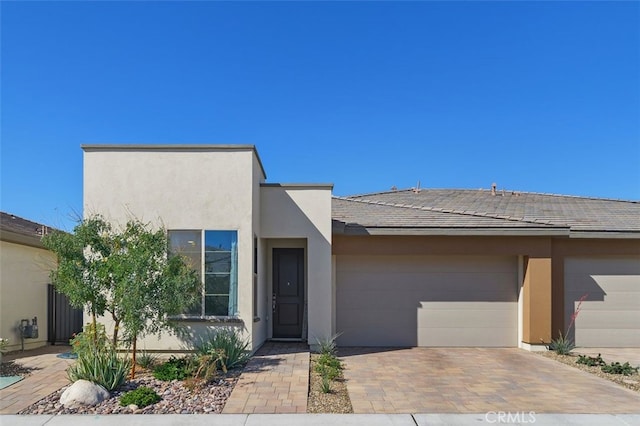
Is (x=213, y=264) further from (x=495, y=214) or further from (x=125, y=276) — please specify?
(x=495, y=214)

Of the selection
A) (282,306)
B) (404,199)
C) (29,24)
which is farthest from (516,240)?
(29,24)

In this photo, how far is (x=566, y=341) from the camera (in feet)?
34.0

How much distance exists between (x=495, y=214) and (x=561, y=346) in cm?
373

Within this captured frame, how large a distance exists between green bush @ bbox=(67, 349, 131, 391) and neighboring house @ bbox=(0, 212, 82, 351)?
451cm

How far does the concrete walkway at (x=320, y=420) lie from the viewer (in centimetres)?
525

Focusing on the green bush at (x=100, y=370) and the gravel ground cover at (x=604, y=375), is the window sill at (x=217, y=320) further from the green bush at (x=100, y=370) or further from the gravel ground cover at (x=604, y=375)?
the gravel ground cover at (x=604, y=375)

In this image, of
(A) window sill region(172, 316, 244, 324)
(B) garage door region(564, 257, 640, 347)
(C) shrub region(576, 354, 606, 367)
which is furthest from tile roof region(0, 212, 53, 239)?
(B) garage door region(564, 257, 640, 347)

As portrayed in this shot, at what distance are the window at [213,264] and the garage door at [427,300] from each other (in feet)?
11.0

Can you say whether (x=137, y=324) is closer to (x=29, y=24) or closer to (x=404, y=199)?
(x=29, y=24)

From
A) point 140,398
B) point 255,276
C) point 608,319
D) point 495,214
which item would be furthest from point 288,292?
point 608,319

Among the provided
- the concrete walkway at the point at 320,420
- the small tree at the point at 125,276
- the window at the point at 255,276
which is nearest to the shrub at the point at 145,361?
the small tree at the point at 125,276

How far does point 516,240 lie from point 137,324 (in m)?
8.82

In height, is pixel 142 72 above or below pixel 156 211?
above

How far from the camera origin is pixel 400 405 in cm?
603
